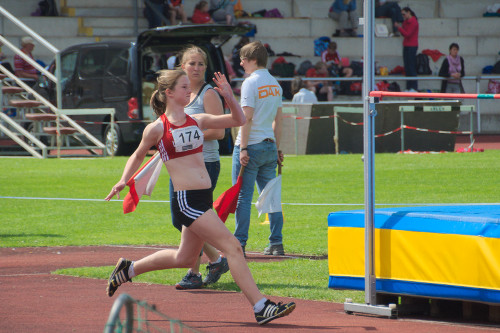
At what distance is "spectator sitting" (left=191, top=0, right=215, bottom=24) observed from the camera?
2939 cm

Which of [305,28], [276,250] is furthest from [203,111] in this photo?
[305,28]

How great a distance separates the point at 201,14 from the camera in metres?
29.5

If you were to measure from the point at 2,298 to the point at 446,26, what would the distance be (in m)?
28.2

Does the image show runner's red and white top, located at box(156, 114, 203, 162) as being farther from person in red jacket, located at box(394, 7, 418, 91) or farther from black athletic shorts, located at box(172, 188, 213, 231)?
person in red jacket, located at box(394, 7, 418, 91)

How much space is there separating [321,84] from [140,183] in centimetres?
2128

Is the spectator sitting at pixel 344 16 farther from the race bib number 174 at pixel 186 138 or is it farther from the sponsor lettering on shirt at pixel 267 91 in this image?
the race bib number 174 at pixel 186 138

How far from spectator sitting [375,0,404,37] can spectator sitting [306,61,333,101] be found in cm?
504

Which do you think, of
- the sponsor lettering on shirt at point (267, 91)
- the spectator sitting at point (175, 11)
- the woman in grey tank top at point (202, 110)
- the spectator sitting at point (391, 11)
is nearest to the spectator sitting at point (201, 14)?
the spectator sitting at point (175, 11)

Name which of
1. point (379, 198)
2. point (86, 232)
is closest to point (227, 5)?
point (379, 198)

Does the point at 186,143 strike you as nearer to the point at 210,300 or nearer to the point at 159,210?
the point at 210,300

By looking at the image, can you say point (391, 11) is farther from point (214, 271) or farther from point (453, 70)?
point (214, 271)

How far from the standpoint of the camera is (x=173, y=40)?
21.1 metres

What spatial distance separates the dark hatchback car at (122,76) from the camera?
70.1 feet

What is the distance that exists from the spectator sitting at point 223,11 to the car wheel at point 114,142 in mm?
8934
